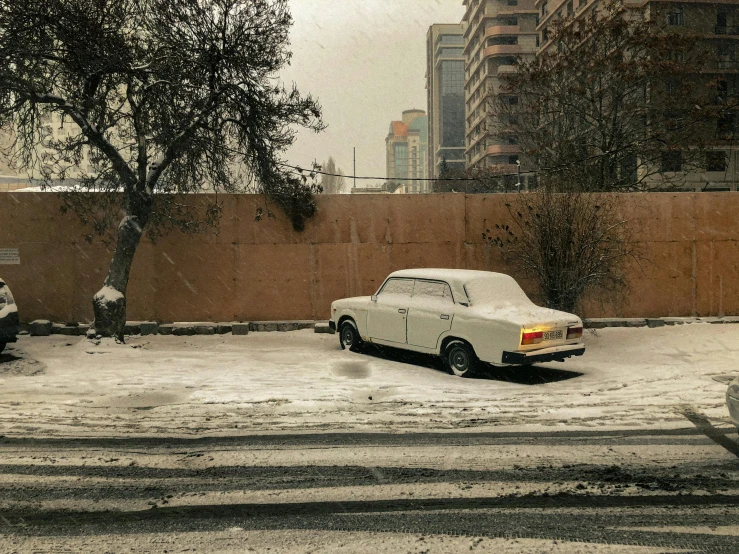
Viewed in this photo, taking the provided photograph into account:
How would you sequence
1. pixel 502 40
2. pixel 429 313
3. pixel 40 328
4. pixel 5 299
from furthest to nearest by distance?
pixel 502 40
pixel 40 328
pixel 5 299
pixel 429 313

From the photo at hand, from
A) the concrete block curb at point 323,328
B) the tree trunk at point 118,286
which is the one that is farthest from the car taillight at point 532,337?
the tree trunk at point 118,286

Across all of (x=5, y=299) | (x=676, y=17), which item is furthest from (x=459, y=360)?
(x=676, y=17)

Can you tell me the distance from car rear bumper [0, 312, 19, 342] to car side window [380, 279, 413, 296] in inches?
237

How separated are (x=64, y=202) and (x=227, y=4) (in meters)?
5.42

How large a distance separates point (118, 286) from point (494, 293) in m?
7.10

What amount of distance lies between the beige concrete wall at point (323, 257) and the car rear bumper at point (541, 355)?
15.9 feet

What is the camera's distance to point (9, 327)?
10289 mm

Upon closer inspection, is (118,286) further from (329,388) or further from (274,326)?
(329,388)

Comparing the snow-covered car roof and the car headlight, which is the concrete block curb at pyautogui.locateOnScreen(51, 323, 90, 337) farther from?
the snow-covered car roof

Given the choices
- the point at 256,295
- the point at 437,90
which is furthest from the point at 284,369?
the point at 437,90

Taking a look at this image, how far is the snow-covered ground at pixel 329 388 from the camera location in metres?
6.80

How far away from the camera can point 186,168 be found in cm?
1342

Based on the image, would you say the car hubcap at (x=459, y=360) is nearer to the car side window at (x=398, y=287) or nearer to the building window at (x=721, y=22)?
the car side window at (x=398, y=287)

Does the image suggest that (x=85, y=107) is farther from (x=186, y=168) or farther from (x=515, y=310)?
(x=515, y=310)
